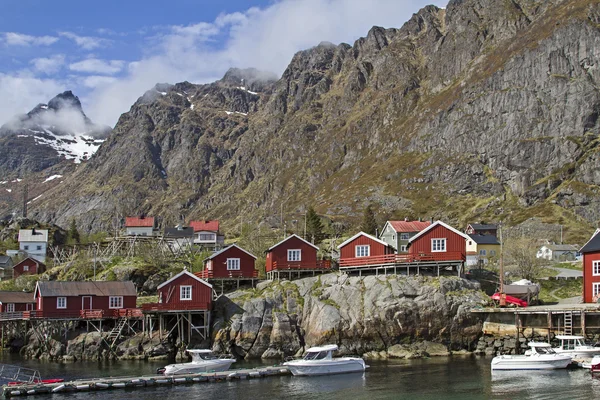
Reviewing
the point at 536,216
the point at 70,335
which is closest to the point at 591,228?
the point at 536,216

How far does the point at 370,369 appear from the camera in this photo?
56.1m

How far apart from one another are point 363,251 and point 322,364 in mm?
22459

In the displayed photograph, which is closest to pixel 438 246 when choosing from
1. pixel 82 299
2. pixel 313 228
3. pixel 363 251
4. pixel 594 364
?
pixel 363 251

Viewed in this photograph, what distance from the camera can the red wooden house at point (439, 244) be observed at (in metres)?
70.9

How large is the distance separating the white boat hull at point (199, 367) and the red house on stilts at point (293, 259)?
810 inches

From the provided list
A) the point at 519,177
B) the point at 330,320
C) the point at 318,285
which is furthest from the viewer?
the point at 519,177

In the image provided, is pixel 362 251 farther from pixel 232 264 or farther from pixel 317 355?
pixel 317 355

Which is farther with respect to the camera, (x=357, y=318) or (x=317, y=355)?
(x=357, y=318)

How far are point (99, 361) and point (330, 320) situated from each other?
2289 centimetres

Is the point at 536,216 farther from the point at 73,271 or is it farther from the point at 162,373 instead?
the point at 162,373

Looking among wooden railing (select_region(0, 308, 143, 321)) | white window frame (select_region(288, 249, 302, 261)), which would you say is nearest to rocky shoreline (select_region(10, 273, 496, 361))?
wooden railing (select_region(0, 308, 143, 321))

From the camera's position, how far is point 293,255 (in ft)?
253

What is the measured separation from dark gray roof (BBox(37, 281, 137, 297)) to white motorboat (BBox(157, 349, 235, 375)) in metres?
18.4

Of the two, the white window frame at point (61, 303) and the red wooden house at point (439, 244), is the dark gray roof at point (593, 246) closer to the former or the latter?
the red wooden house at point (439, 244)
